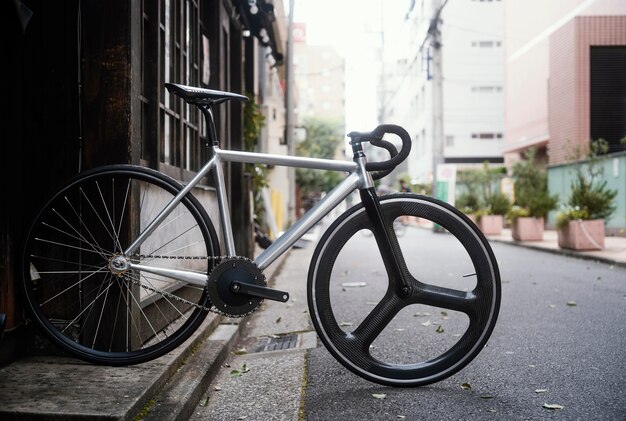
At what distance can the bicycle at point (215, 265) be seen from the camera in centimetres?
290

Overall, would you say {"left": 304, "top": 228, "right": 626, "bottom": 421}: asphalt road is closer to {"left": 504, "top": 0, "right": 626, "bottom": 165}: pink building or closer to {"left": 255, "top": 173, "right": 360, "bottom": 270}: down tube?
{"left": 255, "top": 173, "right": 360, "bottom": 270}: down tube

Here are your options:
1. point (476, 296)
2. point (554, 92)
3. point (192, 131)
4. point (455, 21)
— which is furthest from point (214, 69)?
point (455, 21)

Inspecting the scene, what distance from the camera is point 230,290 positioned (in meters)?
2.90

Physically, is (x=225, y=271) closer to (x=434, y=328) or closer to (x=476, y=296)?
(x=476, y=296)

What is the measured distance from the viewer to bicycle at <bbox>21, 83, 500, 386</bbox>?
290 cm

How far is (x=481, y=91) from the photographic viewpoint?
43500 millimetres

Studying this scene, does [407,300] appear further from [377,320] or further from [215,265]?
[215,265]

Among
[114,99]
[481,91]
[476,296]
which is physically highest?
[481,91]

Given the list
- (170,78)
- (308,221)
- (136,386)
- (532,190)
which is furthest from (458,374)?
(532,190)

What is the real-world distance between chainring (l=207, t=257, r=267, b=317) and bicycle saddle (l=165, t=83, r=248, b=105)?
75 cm

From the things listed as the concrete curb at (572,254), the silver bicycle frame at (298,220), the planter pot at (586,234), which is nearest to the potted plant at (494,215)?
the concrete curb at (572,254)

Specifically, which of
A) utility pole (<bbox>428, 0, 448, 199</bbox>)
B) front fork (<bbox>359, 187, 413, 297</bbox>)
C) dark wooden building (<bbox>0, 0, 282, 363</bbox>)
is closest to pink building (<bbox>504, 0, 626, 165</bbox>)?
utility pole (<bbox>428, 0, 448, 199</bbox>)

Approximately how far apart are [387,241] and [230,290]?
753 millimetres

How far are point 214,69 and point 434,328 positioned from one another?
10.5 feet
